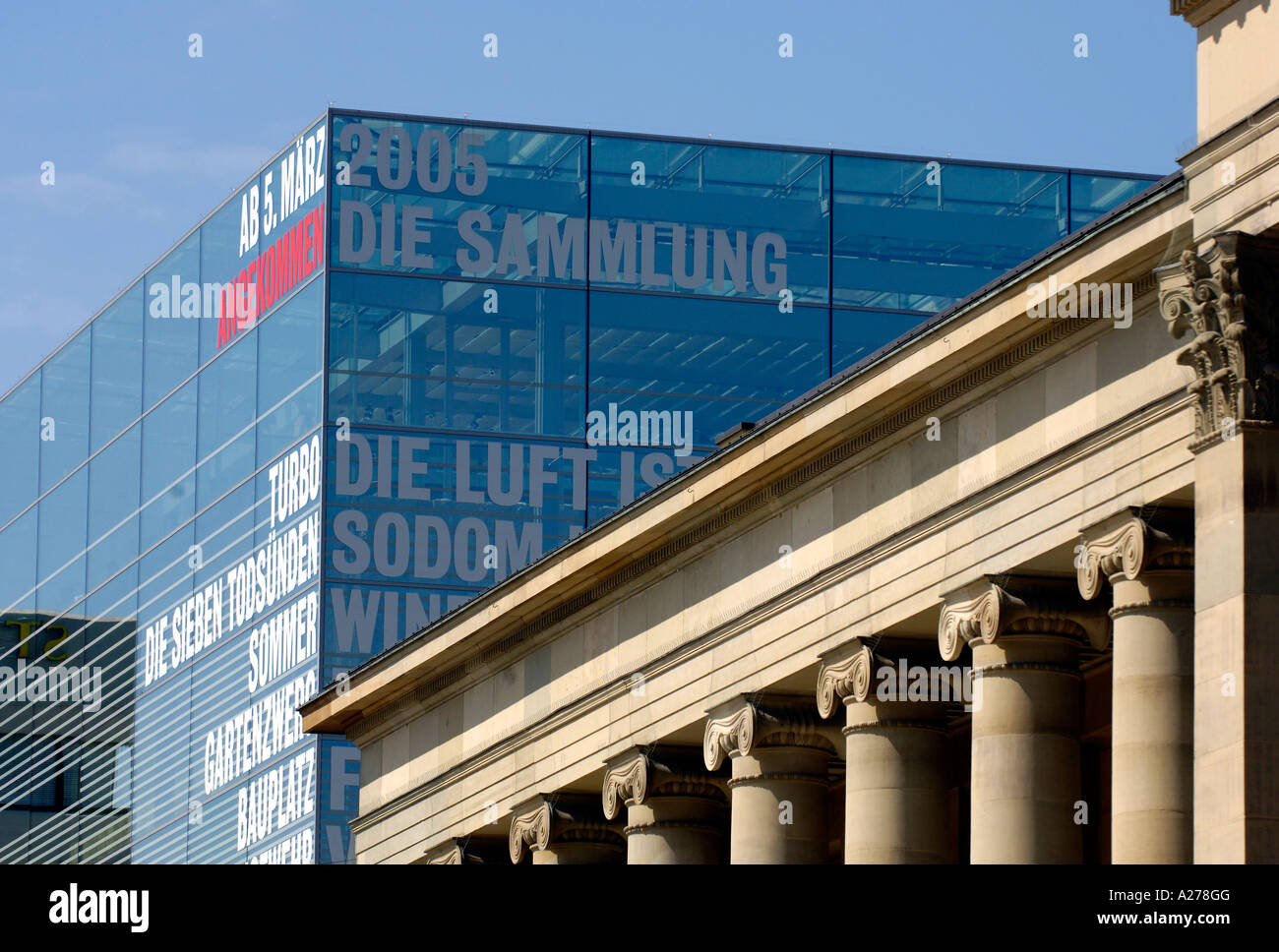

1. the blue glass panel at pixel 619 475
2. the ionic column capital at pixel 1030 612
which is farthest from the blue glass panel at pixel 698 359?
the ionic column capital at pixel 1030 612

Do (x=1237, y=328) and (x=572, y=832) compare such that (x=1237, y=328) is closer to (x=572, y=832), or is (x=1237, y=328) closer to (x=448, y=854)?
(x=572, y=832)

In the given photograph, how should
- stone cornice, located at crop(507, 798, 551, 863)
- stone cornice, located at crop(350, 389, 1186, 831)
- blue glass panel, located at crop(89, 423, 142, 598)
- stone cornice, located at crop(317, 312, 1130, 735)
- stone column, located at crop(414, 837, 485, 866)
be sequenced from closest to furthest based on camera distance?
stone cornice, located at crop(350, 389, 1186, 831)
stone cornice, located at crop(317, 312, 1130, 735)
stone cornice, located at crop(507, 798, 551, 863)
stone column, located at crop(414, 837, 485, 866)
blue glass panel, located at crop(89, 423, 142, 598)

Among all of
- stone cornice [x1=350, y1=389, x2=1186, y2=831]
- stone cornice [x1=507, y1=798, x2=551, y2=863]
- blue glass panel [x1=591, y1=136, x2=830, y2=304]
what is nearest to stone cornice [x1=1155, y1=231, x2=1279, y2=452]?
stone cornice [x1=350, y1=389, x2=1186, y2=831]

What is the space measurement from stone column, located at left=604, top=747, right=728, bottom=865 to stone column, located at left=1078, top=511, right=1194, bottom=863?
16254mm

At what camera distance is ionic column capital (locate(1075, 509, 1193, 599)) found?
43531 millimetres

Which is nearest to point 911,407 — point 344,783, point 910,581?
point 910,581

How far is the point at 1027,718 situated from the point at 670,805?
13.6 metres

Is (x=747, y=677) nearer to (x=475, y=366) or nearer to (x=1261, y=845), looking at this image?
(x=1261, y=845)

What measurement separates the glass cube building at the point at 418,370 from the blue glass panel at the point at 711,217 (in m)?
0.10

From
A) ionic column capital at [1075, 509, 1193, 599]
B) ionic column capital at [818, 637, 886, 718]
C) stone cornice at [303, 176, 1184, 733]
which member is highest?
stone cornice at [303, 176, 1184, 733]

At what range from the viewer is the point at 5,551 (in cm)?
12925

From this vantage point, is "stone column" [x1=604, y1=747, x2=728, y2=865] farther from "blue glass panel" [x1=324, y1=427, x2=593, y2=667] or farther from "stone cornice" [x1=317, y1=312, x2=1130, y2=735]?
"blue glass panel" [x1=324, y1=427, x2=593, y2=667]

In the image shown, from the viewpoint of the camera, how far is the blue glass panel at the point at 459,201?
104438 mm

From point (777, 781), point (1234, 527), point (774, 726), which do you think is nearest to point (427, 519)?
point (777, 781)
